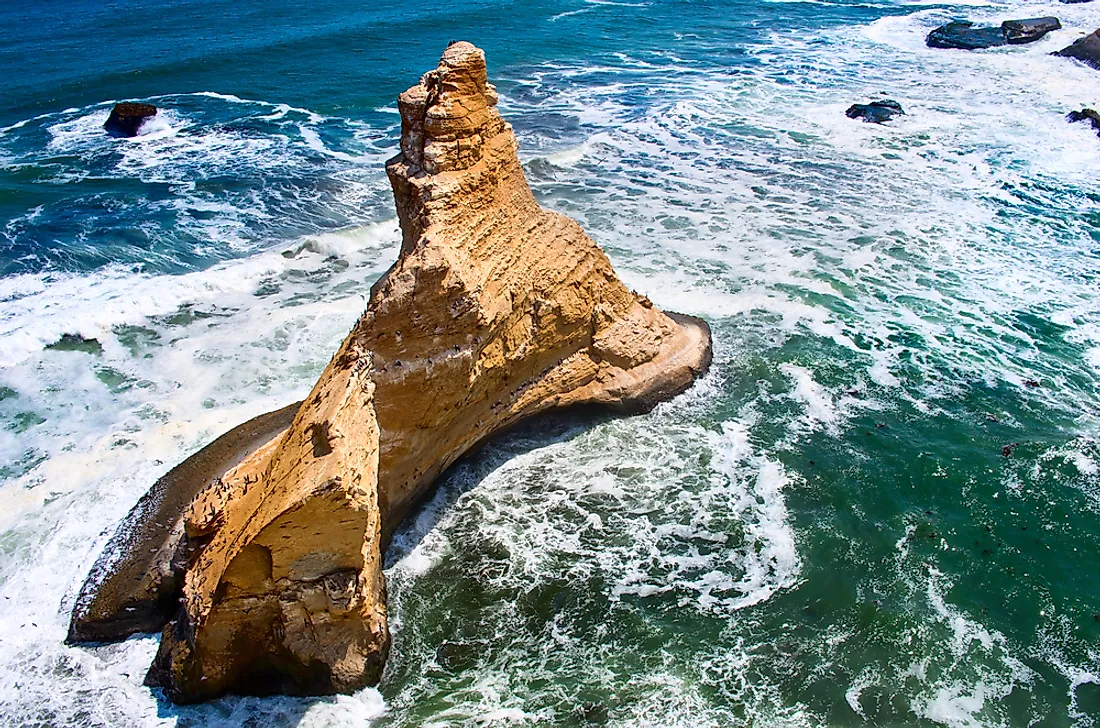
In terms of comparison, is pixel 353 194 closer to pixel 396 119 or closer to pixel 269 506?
pixel 396 119

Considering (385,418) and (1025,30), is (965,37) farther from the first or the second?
(385,418)

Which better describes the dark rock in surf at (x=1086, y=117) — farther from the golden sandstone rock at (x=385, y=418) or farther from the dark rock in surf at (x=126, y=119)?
the dark rock in surf at (x=126, y=119)

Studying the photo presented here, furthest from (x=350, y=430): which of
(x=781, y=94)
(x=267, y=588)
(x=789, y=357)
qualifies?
(x=781, y=94)

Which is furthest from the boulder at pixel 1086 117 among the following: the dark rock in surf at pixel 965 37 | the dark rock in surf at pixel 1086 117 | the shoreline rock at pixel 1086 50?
the dark rock in surf at pixel 965 37

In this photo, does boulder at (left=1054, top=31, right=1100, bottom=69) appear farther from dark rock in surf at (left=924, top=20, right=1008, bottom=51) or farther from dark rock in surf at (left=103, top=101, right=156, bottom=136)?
dark rock in surf at (left=103, top=101, right=156, bottom=136)

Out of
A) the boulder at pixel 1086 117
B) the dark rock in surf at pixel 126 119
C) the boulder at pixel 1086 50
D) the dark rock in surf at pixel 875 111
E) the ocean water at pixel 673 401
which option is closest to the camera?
the ocean water at pixel 673 401

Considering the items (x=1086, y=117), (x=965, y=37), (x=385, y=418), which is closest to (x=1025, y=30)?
(x=965, y=37)

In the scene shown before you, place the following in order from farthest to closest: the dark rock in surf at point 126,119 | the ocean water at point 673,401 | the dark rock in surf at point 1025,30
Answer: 1. the dark rock in surf at point 1025,30
2. the dark rock in surf at point 126,119
3. the ocean water at point 673,401
